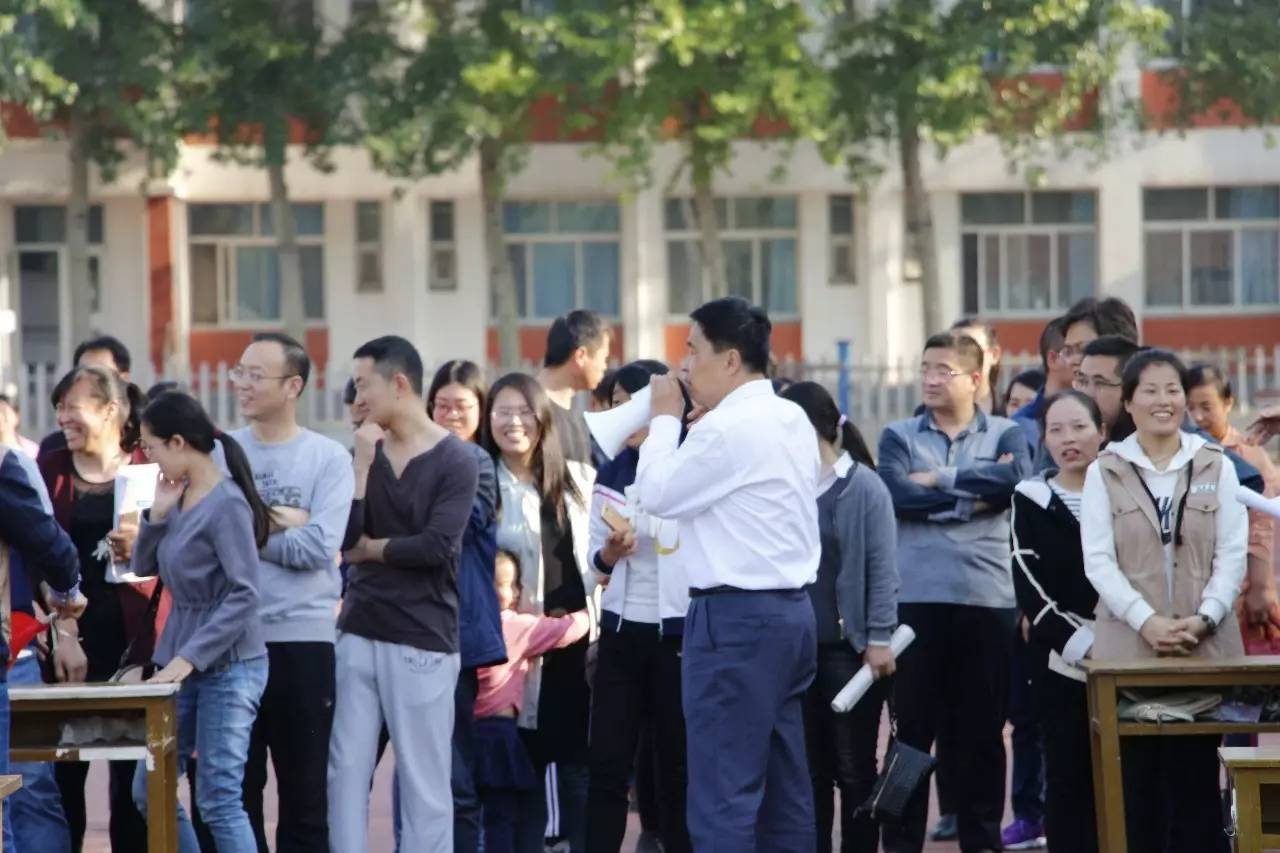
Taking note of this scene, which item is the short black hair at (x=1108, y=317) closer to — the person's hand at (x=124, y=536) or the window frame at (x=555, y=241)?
the person's hand at (x=124, y=536)

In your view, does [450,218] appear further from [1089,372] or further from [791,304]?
[1089,372]

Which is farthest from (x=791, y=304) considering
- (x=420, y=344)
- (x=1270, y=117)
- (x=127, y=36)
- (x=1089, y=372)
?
(x=1089, y=372)

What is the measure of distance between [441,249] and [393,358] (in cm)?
2512

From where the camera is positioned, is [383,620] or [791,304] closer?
[383,620]

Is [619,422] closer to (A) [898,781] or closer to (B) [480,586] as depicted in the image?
(B) [480,586]

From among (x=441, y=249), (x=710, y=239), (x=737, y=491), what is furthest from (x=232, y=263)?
(x=737, y=491)

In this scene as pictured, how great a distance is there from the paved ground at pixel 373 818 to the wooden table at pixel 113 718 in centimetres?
229

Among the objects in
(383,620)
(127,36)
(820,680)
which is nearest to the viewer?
(383,620)

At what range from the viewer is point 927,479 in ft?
29.0

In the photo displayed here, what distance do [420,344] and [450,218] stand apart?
1.95m

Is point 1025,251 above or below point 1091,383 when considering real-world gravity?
above

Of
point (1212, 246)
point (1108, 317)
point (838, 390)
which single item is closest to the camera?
point (1108, 317)

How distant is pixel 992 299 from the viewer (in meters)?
32.8

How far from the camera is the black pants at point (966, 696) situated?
8.73 meters
